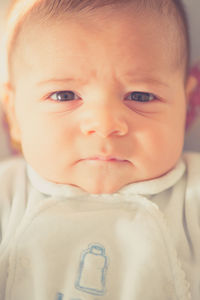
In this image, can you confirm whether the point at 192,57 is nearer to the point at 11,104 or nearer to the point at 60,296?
the point at 11,104

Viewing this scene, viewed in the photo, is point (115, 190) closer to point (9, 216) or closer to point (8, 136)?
point (9, 216)

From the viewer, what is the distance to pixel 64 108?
963mm

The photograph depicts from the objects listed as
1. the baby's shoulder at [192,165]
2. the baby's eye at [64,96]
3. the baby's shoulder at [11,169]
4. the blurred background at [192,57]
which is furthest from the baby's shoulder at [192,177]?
the baby's shoulder at [11,169]

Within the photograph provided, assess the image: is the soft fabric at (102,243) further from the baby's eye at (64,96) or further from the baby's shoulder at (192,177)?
the baby's eye at (64,96)

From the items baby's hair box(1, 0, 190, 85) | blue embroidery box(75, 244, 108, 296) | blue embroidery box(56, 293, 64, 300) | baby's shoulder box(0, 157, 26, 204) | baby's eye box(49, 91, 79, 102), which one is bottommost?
blue embroidery box(56, 293, 64, 300)

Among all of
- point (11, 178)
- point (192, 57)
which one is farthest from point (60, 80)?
point (192, 57)

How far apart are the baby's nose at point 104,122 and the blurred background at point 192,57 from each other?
21.4 inches

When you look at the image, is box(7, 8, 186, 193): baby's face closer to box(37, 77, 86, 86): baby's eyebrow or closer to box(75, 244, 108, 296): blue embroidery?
box(37, 77, 86, 86): baby's eyebrow

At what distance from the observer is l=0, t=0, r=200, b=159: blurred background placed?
1.25 metres

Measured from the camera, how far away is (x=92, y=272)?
89 cm

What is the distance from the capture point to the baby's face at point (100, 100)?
35.4 inches

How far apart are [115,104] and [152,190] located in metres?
0.27

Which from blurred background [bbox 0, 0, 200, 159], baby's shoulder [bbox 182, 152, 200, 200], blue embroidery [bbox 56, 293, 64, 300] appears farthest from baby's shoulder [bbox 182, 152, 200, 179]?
Answer: blue embroidery [bbox 56, 293, 64, 300]

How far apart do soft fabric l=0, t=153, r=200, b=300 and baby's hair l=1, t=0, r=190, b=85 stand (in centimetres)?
38
